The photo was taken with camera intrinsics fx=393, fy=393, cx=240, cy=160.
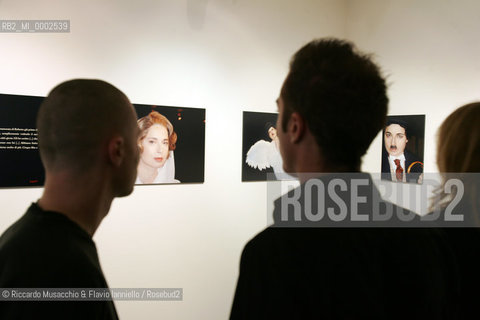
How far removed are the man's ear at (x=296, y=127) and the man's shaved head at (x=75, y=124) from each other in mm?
653

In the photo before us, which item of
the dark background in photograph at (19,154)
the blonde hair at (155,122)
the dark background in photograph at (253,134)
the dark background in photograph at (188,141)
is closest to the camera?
the dark background in photograph at (19,154)

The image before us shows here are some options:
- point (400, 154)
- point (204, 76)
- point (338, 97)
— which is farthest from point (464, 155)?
point (400, 154)

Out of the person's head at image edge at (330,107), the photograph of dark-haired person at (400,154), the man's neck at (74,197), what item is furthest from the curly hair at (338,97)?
the photograph of dark-haired person at (400,154)

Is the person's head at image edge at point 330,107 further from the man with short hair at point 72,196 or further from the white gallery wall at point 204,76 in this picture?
Result: the white gallery wall at point 204,76

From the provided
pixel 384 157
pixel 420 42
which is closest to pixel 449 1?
pixel 420 42

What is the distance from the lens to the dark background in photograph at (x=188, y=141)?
374 cm

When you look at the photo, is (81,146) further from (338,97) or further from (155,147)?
(155,147)

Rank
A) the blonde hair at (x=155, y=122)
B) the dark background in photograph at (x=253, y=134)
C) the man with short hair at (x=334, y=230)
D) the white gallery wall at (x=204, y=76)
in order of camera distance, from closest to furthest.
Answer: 1. the man with short hair at (x=334, y=230)
2. the white gallery wall at (x=204, y=76)
3. the blonde hair at (x=155, y=122)
4. the dark background in photograph at (x=253, y=134)

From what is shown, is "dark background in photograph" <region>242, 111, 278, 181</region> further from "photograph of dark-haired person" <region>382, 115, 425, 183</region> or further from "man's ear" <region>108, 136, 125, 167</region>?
"man's ear" <region>108, 136, 125, 167</region>

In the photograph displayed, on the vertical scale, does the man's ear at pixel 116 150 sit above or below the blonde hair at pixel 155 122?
below

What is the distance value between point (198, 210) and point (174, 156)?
2.03 ft

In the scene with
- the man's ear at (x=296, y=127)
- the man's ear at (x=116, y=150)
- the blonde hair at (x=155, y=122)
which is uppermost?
the blonde hair at (x=155, y=122)

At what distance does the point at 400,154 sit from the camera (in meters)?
4.46

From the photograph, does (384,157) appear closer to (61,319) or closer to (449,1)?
(449,1)
